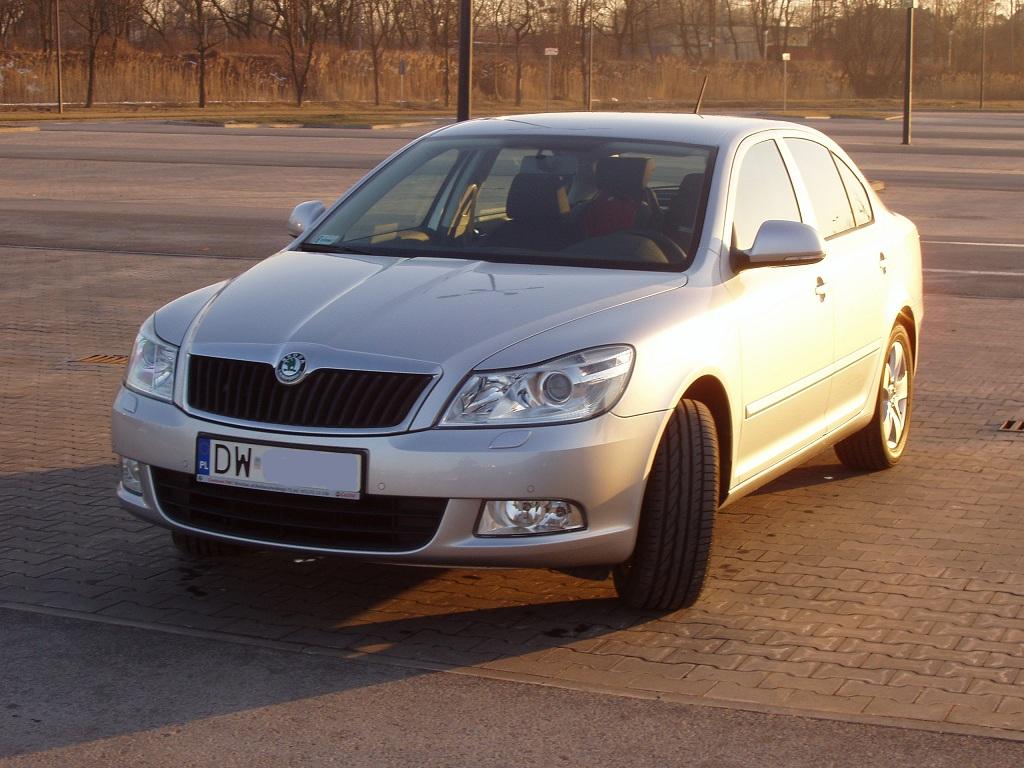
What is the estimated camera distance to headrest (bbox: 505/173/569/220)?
20.0 feet

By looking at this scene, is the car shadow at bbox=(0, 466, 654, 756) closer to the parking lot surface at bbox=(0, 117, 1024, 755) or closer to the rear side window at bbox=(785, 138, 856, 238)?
the parking lot surface at bbox=(0, 117, 1024, 755)

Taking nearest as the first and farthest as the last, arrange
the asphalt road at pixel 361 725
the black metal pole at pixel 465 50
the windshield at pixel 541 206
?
the asphalt road at pixel 361 725 < the windshield at pixel 541 206 < the black metal pole at pixel 465 50

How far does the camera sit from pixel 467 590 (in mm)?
5555

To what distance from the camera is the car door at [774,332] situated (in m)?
5.70

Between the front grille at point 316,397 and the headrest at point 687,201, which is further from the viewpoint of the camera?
the headrest at point 687,201

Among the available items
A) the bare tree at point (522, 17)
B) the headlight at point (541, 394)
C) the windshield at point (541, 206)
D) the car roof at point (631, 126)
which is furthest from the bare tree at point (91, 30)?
the headlight at point (541, 394)

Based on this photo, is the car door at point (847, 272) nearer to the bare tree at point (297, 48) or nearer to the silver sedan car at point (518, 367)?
the silver sedan car at point (518, 367)

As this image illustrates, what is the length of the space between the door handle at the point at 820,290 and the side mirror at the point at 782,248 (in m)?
0.53

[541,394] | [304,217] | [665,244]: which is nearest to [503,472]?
[541,394]

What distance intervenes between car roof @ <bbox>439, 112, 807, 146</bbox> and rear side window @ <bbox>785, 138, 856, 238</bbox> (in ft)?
0.47

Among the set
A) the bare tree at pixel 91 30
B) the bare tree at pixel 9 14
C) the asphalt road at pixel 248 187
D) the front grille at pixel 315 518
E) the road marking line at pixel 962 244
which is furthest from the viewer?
the bare tree at pixel 9 14

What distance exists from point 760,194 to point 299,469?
2.39 m

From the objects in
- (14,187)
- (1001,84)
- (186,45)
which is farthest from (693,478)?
(1001,84)

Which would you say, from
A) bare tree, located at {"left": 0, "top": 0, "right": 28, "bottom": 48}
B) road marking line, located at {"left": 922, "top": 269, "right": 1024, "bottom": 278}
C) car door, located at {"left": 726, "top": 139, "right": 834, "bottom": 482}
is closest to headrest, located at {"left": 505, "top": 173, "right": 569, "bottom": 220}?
car door, located at {"left": 726, "top": 139, "right": 834, "bottom": 482}
